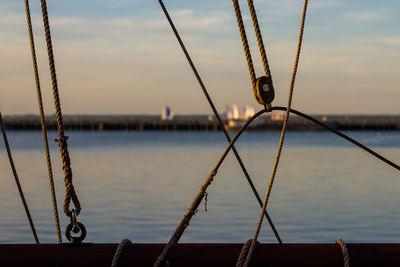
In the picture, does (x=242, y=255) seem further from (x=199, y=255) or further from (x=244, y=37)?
(x=244, y=37)

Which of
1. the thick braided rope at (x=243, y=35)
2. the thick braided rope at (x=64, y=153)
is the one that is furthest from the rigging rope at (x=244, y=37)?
the thick braided rope at (x=64, y=153)

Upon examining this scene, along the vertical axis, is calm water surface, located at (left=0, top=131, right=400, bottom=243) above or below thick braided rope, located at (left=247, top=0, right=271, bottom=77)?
below

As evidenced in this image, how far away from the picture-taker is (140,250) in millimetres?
4367

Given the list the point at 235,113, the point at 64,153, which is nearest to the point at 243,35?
the point at 64,153

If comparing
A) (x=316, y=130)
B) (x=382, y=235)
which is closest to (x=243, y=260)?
(x=382, y=235)

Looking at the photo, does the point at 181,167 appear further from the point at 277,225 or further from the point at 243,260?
the point at 243,260

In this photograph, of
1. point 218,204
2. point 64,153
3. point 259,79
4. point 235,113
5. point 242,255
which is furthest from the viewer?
point 235,113

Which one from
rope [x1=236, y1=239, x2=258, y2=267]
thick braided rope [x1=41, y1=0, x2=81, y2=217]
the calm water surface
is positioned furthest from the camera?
the calm water surface

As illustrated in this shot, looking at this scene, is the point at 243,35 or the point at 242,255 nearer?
the point at 242,255

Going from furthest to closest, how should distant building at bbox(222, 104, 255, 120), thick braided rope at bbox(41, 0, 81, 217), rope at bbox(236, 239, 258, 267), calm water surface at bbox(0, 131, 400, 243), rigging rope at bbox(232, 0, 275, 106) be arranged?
1. distant building at bbox(222, 104, 255, 120)
2. calm water surface at bbox(0, 131, 400, 243)
3. thick braided rope at bbox(41, 0, 81, 217)
4. rigging rope at bbox(232, 0, 275, 106)
5. rope at bbox(236, 239, 258, 267)

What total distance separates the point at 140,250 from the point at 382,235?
19124 millimetres

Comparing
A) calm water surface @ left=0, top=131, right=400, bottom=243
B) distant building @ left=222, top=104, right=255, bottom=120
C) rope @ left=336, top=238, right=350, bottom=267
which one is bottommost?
distant building @ left=222, top=104, right=255, bottom=120

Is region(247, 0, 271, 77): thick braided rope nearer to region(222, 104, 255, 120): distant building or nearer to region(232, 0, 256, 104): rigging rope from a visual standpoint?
region(232, 0, 256, 104): rigging rope

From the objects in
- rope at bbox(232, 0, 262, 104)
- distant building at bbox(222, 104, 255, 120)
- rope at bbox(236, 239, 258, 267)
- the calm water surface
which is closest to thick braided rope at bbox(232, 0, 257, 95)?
rope at bbox(232, 0, 262, 104)
